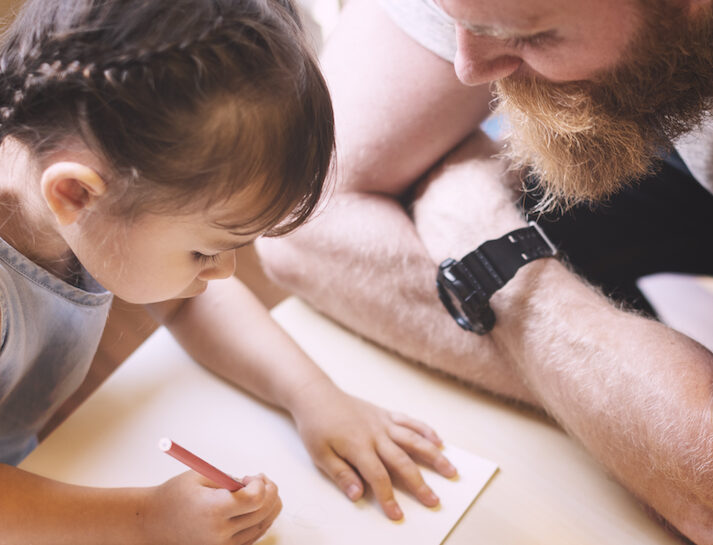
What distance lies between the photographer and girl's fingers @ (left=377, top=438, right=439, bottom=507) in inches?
25.9

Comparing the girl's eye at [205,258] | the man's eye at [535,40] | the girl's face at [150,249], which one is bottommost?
the man's eye at [535,40]

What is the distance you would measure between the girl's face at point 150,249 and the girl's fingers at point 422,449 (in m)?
0.25

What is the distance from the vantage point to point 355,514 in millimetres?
655

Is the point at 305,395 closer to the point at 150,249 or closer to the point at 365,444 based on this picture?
the point at 365,444

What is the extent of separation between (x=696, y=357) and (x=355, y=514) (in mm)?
347

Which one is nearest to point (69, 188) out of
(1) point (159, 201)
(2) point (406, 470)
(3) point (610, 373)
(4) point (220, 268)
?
(1) point (159, 201)

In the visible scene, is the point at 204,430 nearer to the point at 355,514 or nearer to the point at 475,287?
the point at 355,514

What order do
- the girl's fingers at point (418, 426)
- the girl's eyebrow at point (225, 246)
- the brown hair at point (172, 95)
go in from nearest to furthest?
the brown hair at point (172, 95)
the girl's eyebrow at point (225, 246)
the girl's fingers at point (418, 426)

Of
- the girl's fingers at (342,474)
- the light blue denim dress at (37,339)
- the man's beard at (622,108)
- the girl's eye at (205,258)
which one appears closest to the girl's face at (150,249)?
the girl's eye at (205,258)

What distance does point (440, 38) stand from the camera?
2.64 ft

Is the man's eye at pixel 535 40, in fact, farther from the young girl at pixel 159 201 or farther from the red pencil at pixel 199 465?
the red pencil at pixel 199 465

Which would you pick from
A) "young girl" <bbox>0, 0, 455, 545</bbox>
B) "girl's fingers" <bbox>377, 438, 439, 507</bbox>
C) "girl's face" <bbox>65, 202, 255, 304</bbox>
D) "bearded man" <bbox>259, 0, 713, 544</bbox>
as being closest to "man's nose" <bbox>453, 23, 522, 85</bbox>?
"bearded man" <bbox>259, 0, 713, 544</bbox>

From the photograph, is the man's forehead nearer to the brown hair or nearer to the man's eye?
the man's eye

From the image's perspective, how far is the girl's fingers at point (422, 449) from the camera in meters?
0.68
